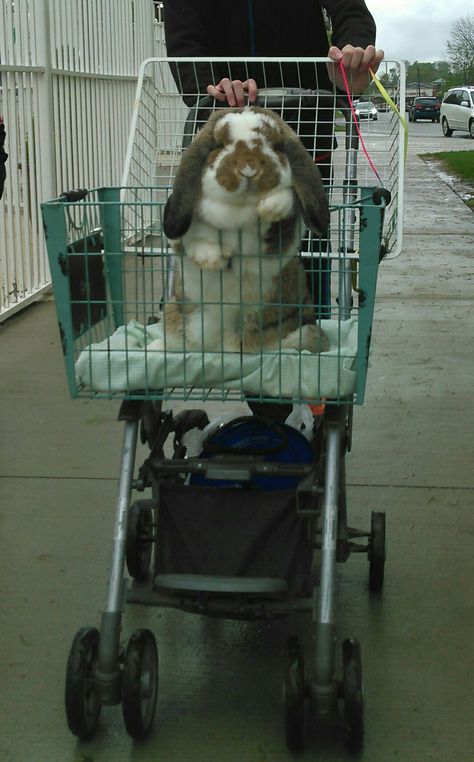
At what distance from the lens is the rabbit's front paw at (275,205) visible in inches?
102

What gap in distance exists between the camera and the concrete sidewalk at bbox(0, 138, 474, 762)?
2.78 metres

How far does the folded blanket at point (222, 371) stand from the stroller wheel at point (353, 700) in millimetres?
678

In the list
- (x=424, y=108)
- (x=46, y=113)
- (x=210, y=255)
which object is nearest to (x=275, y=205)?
(x=210, y=255)

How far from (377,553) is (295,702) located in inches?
37.6

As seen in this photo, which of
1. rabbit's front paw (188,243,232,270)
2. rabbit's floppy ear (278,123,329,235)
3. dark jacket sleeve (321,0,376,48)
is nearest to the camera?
rabbit's floppy ear (278,123,329,235)

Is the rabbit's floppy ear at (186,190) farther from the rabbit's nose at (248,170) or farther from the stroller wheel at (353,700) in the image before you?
the stroller wheel at (353,700)

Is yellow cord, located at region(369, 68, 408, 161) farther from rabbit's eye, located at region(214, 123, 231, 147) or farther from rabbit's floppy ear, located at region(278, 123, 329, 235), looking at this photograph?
rabbit's eye, located at region(214, 123, 231, 147)

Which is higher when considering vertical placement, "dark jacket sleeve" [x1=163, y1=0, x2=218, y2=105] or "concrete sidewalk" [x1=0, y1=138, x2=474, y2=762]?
"dark jacket sleeve" [x1=163, y1=0, x2=218, y2=105]

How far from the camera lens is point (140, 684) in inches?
104

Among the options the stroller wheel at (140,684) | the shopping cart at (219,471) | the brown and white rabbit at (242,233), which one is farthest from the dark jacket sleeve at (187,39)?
the stroller wheel at (140,684)

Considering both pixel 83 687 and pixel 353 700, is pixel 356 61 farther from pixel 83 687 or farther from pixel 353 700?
pixel 83 687

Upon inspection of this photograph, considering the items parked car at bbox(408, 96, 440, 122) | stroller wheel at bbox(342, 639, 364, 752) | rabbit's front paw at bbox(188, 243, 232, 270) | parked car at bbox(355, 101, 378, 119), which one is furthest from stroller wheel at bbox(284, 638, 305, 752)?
parked car at bbox(408, 96, 440, 122)

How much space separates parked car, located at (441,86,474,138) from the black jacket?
111 feet

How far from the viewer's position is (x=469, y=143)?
3241cm
